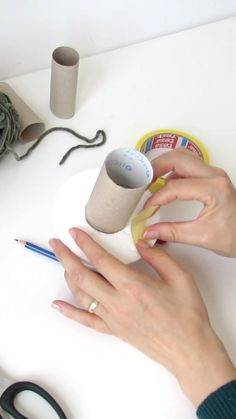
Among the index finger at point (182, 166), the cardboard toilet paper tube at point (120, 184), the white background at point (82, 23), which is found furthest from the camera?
the white background at point (82, 23)

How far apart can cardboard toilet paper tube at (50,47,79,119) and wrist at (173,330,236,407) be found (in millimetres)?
448

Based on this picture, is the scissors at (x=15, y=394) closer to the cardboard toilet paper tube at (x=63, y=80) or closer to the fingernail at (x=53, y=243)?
the fingernail at (x=53, y=243)

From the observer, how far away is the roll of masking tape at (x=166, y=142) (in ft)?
2.60

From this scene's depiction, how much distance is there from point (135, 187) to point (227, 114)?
388mm

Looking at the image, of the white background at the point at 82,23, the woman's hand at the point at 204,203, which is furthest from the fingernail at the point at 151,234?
the white background at the point at 82,23

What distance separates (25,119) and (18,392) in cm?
42

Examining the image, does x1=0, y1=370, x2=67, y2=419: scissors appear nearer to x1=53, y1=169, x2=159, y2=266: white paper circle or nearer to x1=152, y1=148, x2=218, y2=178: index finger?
x1=53, y1=169, x2=159, y2=266: white paper circle

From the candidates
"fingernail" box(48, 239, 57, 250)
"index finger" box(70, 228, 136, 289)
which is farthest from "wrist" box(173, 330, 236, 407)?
"fingernail" box(48, 239, 57, 250)

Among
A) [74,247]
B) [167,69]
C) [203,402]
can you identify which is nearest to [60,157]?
[74,247]

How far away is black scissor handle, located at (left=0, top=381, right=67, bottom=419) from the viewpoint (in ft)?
1.76

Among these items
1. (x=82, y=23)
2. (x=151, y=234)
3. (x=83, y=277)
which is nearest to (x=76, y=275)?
(x=83, y=277)

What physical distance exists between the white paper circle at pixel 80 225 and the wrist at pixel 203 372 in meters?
0.15

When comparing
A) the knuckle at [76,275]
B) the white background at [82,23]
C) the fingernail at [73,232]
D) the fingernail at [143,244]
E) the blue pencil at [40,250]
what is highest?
the white background at [82,23]

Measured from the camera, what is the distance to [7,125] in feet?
2.24
